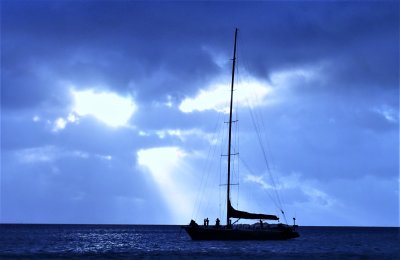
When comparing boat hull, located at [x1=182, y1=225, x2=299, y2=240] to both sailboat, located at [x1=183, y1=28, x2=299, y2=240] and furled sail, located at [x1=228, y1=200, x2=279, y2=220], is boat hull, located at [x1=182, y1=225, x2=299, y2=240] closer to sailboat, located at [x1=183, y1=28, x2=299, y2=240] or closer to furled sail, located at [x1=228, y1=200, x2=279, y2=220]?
sailboat, located at [x1=183, y1=28, x2=299, y2=240]

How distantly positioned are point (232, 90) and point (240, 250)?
26.3 metres

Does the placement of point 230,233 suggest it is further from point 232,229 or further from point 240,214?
point 240,214

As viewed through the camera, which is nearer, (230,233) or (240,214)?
(230,233)

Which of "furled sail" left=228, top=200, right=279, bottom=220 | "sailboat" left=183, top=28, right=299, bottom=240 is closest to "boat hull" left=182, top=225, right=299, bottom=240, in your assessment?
"sailboat" left=183, top=28, right=299, bottom=240

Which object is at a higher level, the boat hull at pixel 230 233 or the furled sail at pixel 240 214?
the furled sail at pixel 240 214

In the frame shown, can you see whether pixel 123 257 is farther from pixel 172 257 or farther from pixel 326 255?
pixel 326 255

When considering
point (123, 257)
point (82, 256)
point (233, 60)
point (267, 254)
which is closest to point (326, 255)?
point (267, 254)

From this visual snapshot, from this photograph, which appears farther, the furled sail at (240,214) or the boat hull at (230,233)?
the furled sail at (240,214)

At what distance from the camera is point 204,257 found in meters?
63.2

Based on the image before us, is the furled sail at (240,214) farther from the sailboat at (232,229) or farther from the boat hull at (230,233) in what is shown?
the boat hull at (230,233)

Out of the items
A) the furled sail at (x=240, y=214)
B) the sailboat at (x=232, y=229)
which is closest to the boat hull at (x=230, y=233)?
the sailboat at (x=232, y=229)

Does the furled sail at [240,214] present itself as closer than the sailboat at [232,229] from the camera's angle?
No

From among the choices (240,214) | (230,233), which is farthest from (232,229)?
(240,214)

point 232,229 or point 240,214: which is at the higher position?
point 240,214
